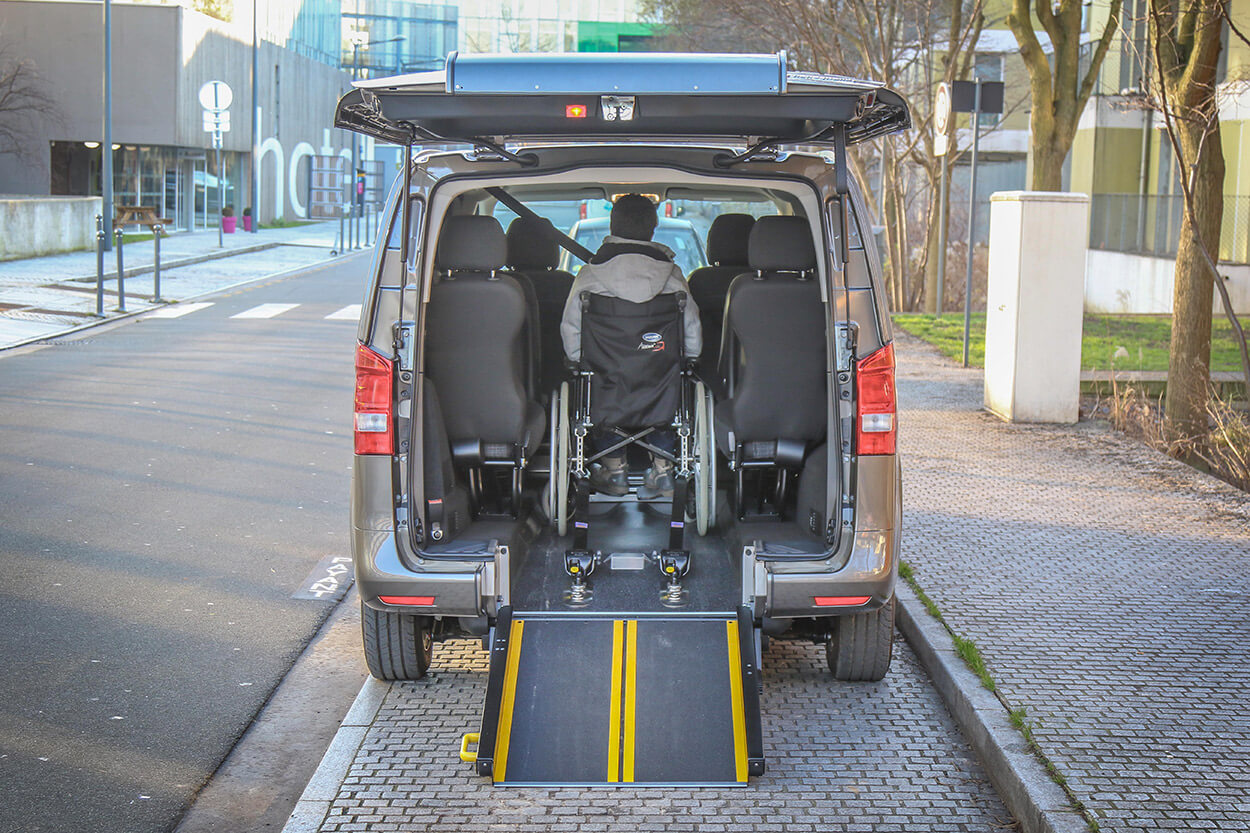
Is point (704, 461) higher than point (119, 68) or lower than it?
lower

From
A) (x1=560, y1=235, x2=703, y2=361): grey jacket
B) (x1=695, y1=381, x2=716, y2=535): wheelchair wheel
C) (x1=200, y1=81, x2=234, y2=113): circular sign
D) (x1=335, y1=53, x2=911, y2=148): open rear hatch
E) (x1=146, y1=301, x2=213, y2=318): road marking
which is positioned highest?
(x1=200, y1=81, x2=234, y2=113): circular sign

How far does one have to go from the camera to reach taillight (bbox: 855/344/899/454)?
5.04m

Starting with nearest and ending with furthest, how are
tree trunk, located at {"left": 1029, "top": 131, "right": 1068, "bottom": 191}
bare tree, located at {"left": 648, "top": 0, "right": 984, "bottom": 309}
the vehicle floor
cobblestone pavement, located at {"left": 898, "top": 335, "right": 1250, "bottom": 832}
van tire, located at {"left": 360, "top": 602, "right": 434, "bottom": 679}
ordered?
cobblestone pavement, located at {"left": 898, "top": 335, "right": 1250, "bottom": 832} < the vehicle floor < van tire, located at {"left": 360, "top": 602, "right": 434, "bottom": 679} < tree trunk, located at {"left": 1029, "top": 131, "right": 1068, "bottom": 191} < bare tree, located at {"left": 648, "top": 0, "right": 984, "bottom": 309}

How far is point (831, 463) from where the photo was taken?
207 inches

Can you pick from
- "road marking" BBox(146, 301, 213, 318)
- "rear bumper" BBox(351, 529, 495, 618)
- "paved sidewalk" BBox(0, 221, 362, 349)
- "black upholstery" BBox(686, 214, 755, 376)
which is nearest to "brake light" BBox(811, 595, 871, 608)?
"rear bumper" BBox(351, 529, 495, 618)

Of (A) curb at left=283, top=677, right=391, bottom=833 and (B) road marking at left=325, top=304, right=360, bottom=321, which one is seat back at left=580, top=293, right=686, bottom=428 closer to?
→ (A) curb at left=283, top=677, right=391, bottom=833

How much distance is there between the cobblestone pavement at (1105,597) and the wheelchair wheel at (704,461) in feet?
4.00

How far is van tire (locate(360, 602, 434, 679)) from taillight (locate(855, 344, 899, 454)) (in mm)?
1879

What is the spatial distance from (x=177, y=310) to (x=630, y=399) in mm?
16803

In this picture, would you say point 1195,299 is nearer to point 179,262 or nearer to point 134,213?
point 179,262

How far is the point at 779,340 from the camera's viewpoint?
5684 millimetres

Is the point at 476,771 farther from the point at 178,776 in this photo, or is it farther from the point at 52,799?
the point at 52,799

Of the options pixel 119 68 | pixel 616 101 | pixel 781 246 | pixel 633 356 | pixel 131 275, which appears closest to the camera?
pixel 616 101

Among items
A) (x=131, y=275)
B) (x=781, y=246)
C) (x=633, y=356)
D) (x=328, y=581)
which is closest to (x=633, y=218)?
(x=633, y=356)
